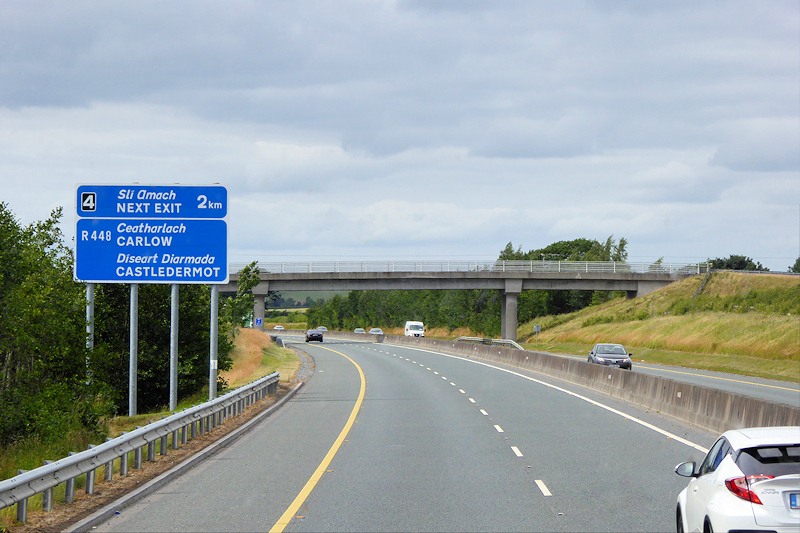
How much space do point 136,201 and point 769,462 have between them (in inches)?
766

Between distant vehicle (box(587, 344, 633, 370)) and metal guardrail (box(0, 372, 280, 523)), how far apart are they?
2344cm

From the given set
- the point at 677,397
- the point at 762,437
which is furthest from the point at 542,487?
the point at 677,397

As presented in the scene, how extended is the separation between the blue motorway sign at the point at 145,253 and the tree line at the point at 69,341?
118 cm

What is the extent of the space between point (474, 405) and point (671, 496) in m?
14.0

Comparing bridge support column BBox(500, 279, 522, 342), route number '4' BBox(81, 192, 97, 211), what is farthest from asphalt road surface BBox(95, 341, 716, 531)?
bridge support column BBox(500, 279, 522, 342)

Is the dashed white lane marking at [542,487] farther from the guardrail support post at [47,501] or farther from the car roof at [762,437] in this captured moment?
the guardrail support post at [47,501]

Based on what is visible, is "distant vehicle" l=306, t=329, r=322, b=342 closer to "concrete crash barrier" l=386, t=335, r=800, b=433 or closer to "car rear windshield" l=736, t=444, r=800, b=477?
"concrete crash barrier" l=386, t=335, r=800, b=433

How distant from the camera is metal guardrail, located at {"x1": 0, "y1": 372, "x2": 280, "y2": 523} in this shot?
8836mm

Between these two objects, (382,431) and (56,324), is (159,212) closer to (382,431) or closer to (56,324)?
(56,324)

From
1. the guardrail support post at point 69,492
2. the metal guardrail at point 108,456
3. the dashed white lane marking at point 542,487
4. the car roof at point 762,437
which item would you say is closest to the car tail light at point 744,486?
the car roof at point 762,437

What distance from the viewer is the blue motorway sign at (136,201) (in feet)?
75.3

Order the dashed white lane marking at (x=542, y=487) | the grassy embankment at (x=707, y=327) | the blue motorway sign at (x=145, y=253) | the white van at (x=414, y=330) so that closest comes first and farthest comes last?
the dashed white lane marking at (x=542, y=487) → the blue motorway sign at (x=145, y=253) → the grassy embankment at (x=707, y=327) → the white van at (x=414, y=330)

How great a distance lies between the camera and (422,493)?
11.0 metres

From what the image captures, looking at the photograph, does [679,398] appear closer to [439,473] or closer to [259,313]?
[439,473]
